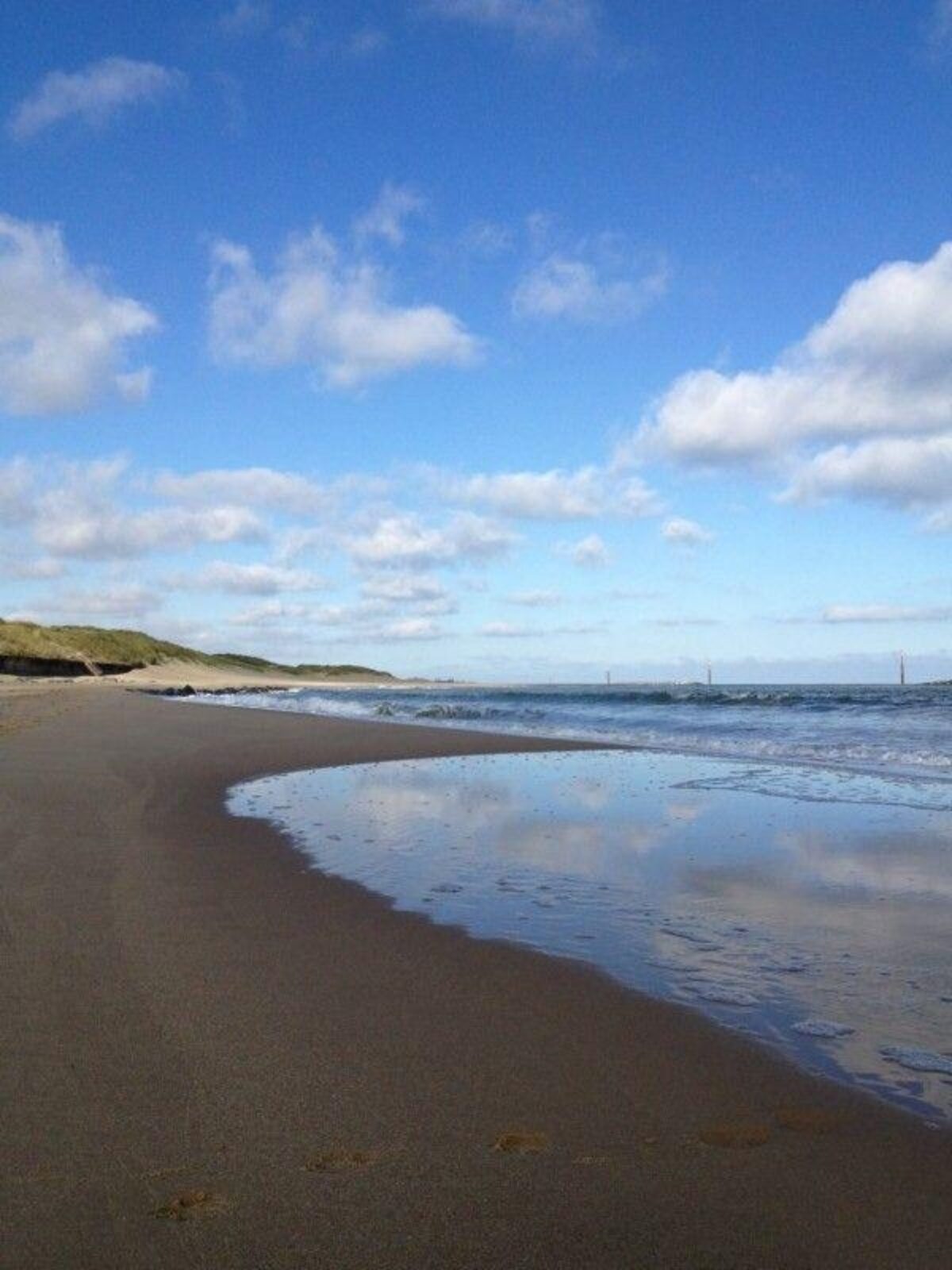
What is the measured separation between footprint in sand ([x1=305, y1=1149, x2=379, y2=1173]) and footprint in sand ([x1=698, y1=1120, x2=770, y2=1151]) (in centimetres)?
140

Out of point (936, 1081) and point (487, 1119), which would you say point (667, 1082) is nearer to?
point (487, 1119)

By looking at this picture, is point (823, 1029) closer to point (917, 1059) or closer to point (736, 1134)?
point (917, 1059)

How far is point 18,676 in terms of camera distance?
96.3 m

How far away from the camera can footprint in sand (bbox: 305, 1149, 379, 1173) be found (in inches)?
149

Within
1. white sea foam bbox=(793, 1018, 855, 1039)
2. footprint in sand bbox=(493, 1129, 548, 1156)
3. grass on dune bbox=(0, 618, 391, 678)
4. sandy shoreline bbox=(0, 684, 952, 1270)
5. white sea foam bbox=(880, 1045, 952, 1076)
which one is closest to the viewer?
sandy shoreline bbox=(0, 684, 952, 1270)

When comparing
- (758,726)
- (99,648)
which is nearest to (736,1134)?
(758,726)

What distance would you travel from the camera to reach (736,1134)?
4.15 meters

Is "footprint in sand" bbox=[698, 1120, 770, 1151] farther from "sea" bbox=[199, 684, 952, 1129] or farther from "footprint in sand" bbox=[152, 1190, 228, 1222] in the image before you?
"footprint in sand" bbox=[152, 1190, 228, 1222]

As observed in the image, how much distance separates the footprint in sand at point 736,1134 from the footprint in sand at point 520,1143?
686 millimetres

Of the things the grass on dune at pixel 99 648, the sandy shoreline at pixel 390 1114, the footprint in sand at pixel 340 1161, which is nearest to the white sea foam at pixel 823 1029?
the sandy shoreline at pixel 390 1114

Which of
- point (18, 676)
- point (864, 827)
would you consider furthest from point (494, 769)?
point (18, 676)

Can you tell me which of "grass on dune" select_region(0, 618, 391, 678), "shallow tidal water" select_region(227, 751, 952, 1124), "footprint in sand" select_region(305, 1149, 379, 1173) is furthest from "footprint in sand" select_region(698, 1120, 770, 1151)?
"grass on dune" select_region(0, 618, 391, 678)

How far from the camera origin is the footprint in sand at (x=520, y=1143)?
3953mm

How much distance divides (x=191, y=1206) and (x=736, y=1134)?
224 cm
